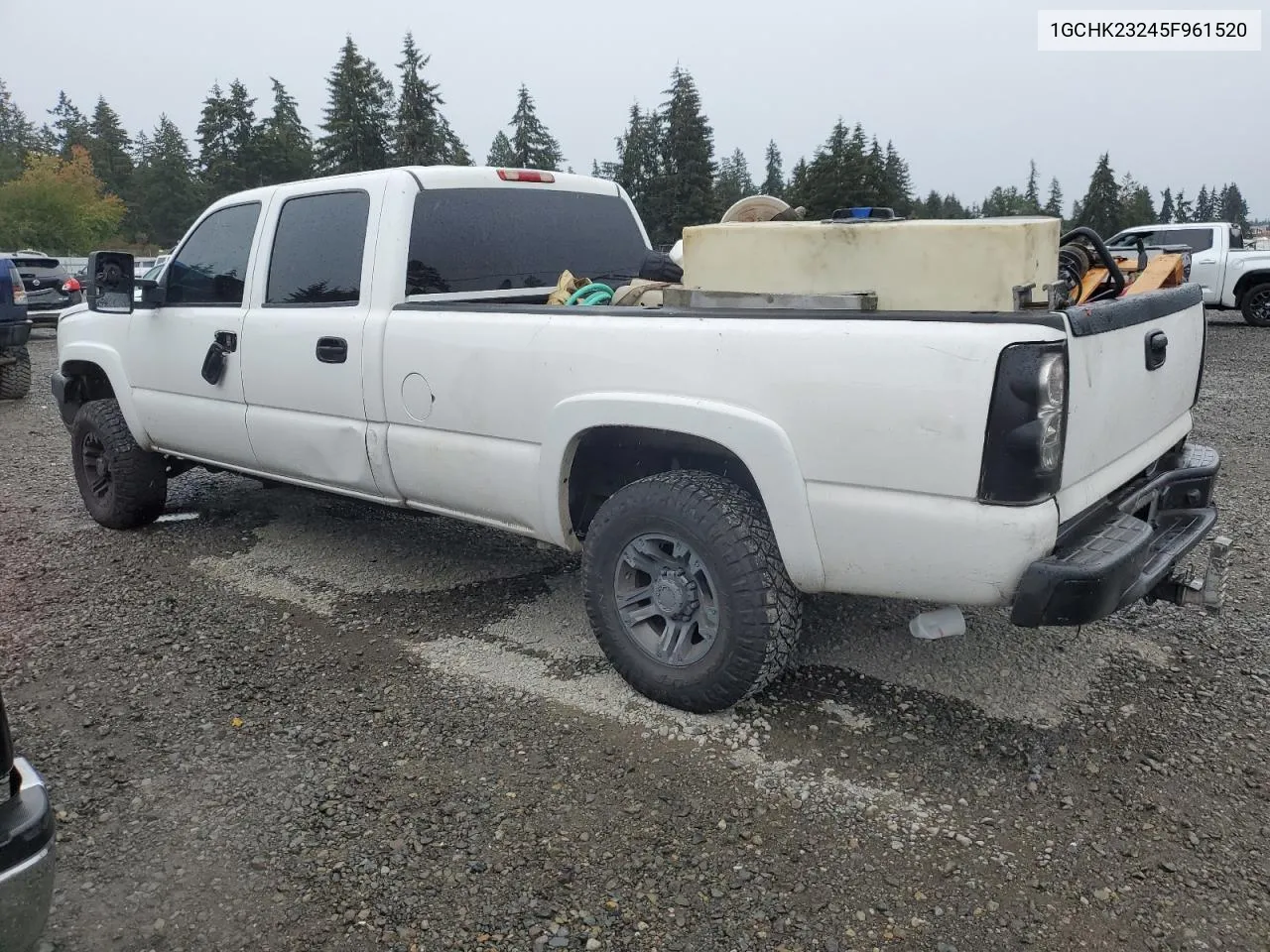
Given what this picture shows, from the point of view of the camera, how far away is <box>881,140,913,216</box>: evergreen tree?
234 feet

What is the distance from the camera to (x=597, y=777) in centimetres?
294

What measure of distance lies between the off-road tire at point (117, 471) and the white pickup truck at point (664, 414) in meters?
0.35

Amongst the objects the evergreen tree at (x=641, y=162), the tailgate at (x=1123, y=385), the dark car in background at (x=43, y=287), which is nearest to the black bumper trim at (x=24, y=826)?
the tailgate at (x=1123, y=385)

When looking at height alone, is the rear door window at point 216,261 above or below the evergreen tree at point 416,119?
below

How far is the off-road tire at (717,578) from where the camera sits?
300 cm

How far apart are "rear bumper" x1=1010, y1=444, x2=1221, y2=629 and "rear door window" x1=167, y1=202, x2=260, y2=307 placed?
12.4ft

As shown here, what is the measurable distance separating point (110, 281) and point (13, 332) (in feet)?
22.5

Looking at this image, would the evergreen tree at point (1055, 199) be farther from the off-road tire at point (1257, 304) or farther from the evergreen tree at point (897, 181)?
the off-road tire at point (1257, 304)

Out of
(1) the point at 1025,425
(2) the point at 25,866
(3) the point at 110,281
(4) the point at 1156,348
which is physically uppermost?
(3) the point at 110,281

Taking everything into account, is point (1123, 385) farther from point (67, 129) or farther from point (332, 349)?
point (67, 129)

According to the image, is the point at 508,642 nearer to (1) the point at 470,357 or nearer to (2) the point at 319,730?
(2) the point at 319,730

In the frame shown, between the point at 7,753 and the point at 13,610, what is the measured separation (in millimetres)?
3034

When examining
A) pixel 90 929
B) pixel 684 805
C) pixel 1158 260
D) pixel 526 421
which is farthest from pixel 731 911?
pixel 1158 260

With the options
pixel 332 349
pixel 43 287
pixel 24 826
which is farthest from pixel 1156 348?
pixel 43 287
